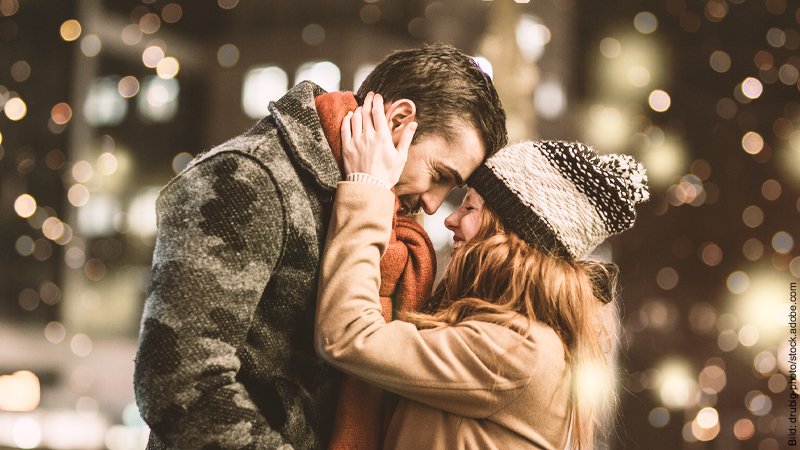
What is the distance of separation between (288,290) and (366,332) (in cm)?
15

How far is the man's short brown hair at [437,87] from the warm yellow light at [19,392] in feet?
24.9

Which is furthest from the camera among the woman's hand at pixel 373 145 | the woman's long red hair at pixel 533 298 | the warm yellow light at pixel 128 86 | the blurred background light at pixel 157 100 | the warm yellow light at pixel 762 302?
the blurred background light at pixel 157 100

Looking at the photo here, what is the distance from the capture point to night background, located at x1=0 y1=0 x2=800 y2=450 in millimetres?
5316

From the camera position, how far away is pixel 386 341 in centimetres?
132

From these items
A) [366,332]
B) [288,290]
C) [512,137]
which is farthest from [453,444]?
[512,137]

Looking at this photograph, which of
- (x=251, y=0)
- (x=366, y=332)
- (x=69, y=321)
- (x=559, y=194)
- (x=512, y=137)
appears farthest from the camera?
(x=251, y=0)

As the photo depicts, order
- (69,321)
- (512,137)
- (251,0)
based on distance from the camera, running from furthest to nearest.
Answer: (251,0)
(69,321)
(512,137)

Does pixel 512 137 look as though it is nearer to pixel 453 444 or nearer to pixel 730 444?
pixel 453 444

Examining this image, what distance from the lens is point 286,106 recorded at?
4.52 ft

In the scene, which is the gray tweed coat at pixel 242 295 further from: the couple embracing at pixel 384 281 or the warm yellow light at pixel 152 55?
the warm yellow light at pixel 152 55

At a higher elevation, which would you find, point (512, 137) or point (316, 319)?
point (316, 319)

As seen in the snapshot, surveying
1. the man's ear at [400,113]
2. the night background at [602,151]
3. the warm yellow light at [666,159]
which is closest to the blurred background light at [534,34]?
the night background at [602,151]

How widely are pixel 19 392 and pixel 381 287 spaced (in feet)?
26.9

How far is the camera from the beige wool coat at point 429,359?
1.29 meters
